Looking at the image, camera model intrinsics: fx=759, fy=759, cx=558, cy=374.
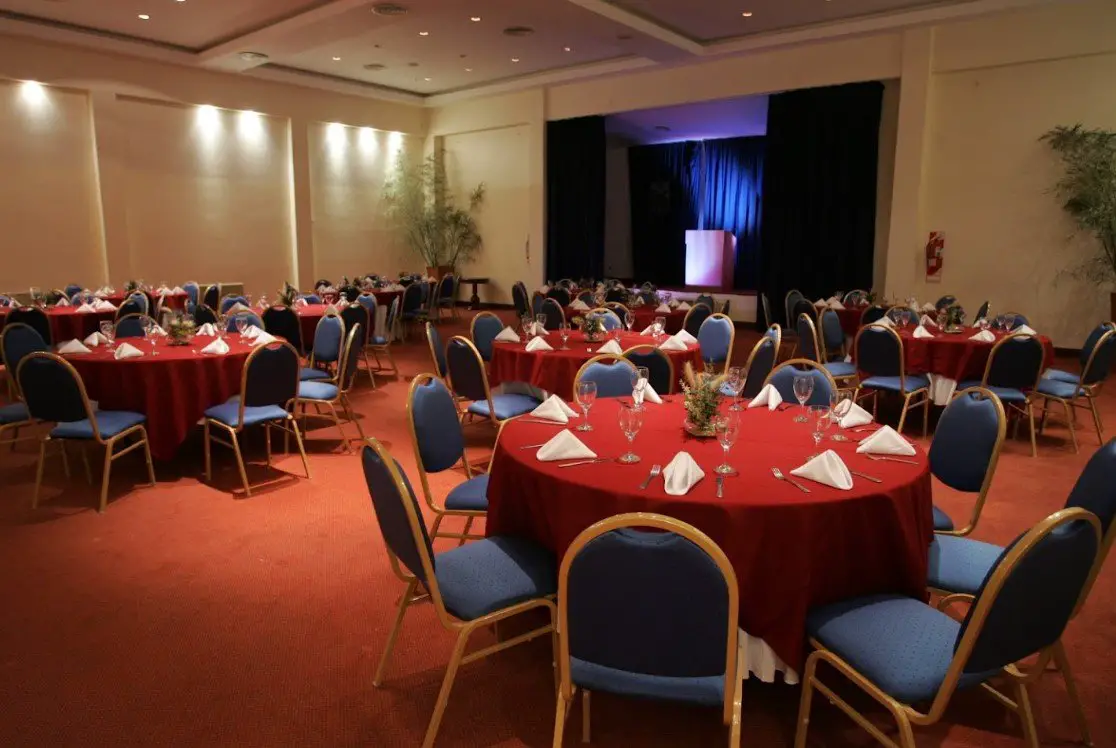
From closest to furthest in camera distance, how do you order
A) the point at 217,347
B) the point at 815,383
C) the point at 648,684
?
the point at 648,684, the point at 815,383, the point at 217,347

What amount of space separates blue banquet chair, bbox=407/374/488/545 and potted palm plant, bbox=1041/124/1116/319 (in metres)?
9.46

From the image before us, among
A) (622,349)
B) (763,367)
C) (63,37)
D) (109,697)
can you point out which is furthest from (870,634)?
(63,37)

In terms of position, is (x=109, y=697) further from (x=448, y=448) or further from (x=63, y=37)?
(x=63, y=37)

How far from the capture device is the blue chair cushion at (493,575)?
238 cm

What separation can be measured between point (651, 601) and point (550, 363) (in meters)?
3.61

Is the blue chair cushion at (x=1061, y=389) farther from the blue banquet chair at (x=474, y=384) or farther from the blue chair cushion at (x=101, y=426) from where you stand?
the blue chair cushion at (x=101, y=426)

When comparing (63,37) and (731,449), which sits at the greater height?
(63,37)

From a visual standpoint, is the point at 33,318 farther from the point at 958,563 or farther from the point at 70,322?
the point at 958,563

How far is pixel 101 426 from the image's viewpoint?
4.60 meters

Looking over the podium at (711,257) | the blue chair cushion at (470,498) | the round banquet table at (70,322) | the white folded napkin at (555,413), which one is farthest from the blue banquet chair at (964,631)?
the podium at (711,257)

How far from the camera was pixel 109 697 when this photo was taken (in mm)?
2754

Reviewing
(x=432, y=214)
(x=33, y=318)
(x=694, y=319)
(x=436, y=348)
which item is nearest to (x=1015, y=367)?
(x=694, y=319)

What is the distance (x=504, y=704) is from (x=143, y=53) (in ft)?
41.0

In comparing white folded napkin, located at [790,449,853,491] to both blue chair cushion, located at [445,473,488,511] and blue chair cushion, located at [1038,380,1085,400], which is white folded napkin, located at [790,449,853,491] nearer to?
blue chair cushion, located at [445,473,488,511]
